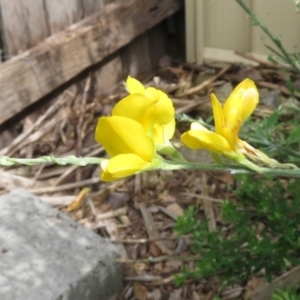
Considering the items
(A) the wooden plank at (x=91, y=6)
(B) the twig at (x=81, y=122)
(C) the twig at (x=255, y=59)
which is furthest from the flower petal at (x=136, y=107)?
(C) the twig at (x=255, y=59)

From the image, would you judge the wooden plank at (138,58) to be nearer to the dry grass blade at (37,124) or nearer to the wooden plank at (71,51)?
the wooden plank at (71,51)

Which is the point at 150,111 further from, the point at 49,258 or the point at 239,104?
the point at 49,258

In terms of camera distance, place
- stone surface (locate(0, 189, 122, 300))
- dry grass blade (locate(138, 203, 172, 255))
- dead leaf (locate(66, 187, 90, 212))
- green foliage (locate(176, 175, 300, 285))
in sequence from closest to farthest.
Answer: green foliage (locate(176, 175, 300, 285)) → stone surface (locate(0, 189, 122, 300)) → dry grass blade (locate(138, 203, 172, 255)) → dead leaf (locate(66, 187, 90, 212))

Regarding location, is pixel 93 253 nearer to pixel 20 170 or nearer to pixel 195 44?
pixel 20 170

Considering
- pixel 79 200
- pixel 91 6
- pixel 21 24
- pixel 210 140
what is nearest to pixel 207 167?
pixel 210 140

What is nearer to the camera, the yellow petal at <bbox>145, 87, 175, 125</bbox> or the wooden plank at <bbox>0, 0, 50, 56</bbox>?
the yellow petal at <bbox>145, 87, 175, 125</bbox>

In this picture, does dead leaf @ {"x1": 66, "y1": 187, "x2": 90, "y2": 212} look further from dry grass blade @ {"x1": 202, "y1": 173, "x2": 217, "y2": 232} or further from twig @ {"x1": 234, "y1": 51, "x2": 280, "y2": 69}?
twig @ {"x1": 234, "y1": 51, "x2": 280, "y2": 69}

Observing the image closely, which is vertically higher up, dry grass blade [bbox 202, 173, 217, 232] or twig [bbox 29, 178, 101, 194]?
twig [bbox 29, 178, 101, 194]

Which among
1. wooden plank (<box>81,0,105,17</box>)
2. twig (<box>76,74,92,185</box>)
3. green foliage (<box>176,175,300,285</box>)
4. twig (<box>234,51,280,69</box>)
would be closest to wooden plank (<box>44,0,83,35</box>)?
wooden plank (<box>81,0,105,17</box>)
